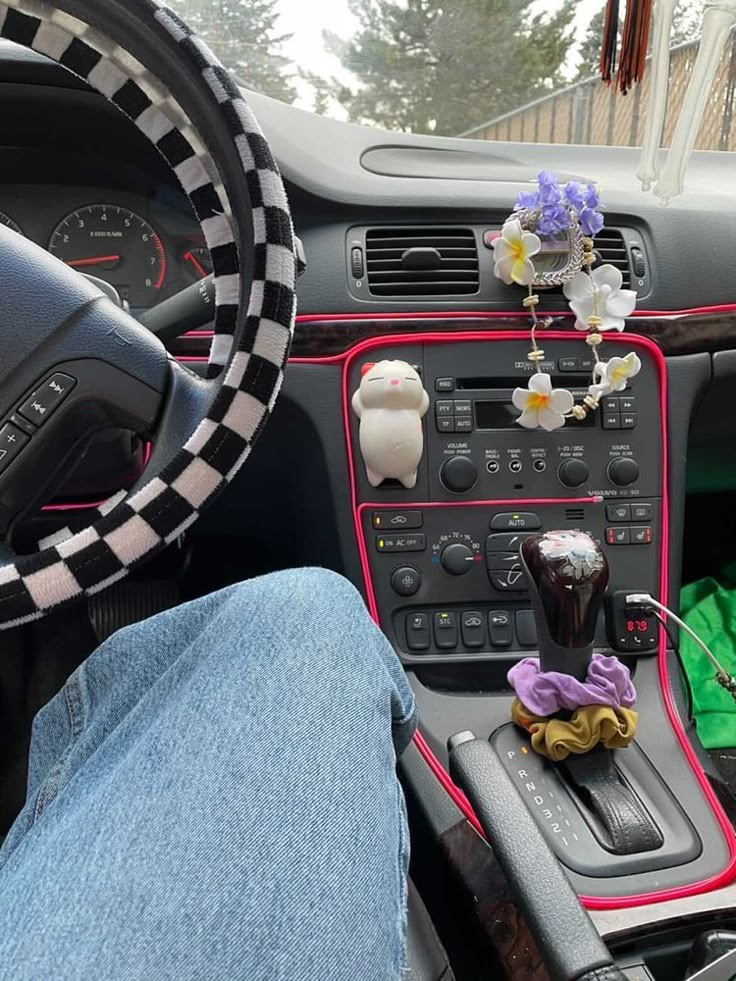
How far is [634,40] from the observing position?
833mm

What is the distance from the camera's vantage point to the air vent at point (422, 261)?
1.05 m

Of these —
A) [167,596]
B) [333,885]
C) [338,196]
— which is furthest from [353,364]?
[333,885]

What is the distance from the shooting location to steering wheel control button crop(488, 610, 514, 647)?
1.00 metres

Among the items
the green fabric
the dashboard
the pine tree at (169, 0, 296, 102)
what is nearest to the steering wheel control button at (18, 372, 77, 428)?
the dashboard

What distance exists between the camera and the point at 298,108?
1.17 metres

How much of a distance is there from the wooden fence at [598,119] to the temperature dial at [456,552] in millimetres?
553

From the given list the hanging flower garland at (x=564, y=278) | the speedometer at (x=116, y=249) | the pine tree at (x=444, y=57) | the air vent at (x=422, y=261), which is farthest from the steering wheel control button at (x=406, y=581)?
the pine tree at (x=444, y=57)

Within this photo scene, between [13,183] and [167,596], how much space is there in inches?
21.7

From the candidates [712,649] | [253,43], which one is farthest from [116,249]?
[712,649]

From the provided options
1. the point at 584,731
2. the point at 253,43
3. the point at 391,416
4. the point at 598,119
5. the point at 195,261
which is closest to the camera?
the point at 584,731

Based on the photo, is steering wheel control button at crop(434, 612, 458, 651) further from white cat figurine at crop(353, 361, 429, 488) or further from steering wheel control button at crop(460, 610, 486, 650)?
white cat figurine at crop(353, 361, 429, 488)

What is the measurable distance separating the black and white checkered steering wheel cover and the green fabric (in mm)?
812

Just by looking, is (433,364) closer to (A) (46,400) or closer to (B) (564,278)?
(B) (564,278)

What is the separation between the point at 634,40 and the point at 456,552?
55cm
